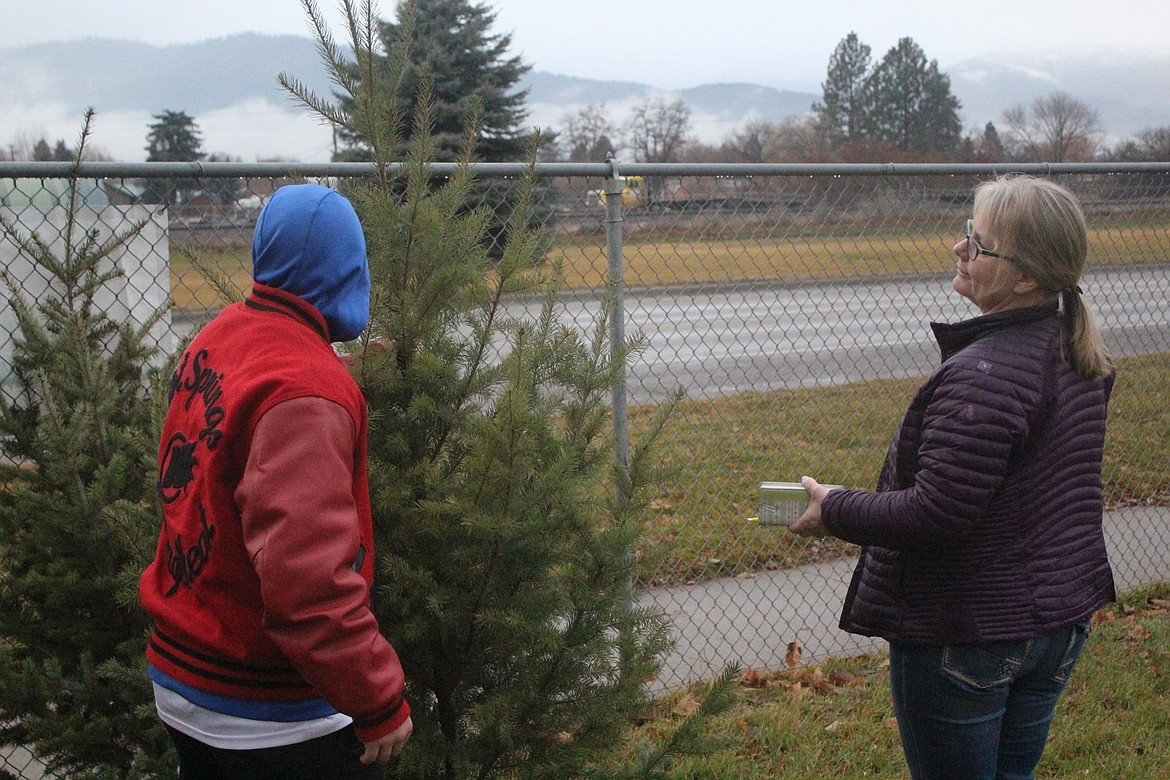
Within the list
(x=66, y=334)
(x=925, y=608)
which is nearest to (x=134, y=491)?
(x=66, y=334)

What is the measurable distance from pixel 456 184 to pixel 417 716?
1.24 metres

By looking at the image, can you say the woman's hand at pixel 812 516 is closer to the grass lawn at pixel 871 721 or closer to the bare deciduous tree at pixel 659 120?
the grass lawn at pixel 871 721

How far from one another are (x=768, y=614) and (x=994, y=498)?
2.98 m

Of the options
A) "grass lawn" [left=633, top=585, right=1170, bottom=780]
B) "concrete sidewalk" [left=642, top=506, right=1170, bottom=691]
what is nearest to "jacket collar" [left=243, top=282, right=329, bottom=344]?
"grass lawn" [left=633, top=585, right=1170, bottom=780]

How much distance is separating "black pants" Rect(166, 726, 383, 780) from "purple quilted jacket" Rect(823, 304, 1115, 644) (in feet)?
4.08

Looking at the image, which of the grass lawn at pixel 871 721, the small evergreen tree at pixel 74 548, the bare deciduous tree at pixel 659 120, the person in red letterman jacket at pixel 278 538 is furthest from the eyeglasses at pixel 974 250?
the bare deciduous tree at pixel 659 120

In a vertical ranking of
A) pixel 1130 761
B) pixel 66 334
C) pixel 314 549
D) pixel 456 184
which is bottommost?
pixel 1130 761

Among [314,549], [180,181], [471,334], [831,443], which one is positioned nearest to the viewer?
[314,549]

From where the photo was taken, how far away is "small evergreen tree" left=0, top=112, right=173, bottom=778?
2561 millimetres

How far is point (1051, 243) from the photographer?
91.2 inches

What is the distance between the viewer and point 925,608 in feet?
7.80

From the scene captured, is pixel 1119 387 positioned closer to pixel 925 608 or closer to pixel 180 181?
pixel 925 608

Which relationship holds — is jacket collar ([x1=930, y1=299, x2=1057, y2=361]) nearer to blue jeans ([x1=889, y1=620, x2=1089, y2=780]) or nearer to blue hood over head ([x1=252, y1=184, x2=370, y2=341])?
blue jeans ([x1=889, y1=620, x2=1089, y2=780])

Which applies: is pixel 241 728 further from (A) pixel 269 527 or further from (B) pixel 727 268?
(B) pixel 727 268
